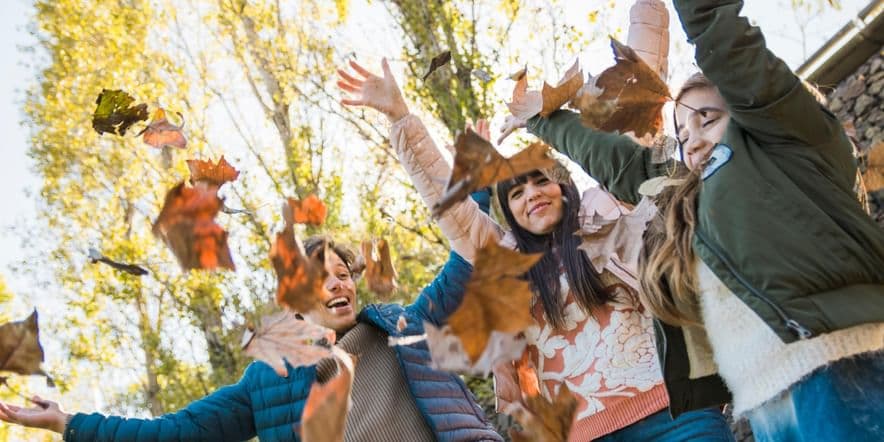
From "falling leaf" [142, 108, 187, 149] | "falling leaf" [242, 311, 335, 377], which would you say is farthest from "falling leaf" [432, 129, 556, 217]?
"falling leaf" [142, 108, 187, 149]

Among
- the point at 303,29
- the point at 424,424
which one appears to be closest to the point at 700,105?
the point at 424,424

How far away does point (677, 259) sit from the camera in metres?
1.57

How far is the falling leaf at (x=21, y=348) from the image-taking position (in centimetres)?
148

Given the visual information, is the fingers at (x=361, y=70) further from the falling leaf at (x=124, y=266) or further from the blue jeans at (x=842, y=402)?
the blue jeans at (x=842, y=402)

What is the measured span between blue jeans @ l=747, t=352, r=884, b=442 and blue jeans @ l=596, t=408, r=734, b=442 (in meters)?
0.51

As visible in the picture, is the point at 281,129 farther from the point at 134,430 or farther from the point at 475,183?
the point at 475,183

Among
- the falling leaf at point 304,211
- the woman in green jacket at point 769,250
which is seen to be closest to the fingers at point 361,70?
the falling leaf at point 304,211

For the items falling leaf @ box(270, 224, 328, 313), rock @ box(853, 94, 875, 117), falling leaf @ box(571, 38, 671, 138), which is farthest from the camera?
rock @ box(853, 94, 875, 117)

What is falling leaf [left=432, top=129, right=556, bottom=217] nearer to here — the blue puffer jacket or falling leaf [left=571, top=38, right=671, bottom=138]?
falling leaf [left=571, top=38, right=671, bottom=138]

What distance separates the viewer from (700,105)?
1.59 metres

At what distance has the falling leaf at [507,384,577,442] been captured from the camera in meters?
1.45

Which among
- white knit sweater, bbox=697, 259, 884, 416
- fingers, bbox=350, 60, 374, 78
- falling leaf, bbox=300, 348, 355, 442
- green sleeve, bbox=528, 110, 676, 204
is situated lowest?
white knit sweater, bbox=697, 259, 884, 416

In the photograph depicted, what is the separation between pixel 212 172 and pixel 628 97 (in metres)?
0.85

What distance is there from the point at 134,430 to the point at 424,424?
805mm
